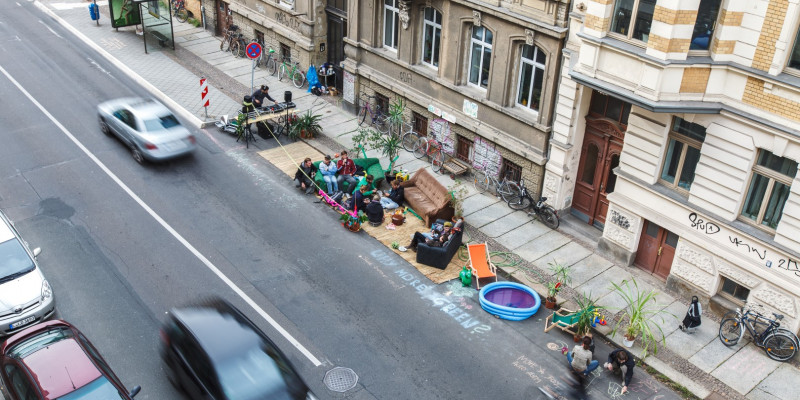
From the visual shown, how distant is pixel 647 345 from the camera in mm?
17359

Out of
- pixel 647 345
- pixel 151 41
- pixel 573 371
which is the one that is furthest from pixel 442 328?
pixel 151 41

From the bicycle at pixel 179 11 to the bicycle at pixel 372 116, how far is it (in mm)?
14727

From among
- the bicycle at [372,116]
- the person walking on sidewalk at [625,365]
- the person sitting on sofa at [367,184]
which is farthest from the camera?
the bicycle at [372,116]

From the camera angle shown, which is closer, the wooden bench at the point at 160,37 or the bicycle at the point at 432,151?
the bicycle at the point at 432,151

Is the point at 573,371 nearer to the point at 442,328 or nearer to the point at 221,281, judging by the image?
the point at 442,328

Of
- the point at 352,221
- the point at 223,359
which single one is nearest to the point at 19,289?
the point at 223,359

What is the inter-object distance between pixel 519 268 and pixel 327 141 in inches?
388

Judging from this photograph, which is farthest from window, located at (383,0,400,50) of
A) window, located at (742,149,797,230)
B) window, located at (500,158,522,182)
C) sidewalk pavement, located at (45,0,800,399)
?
window, located at (742,149,797,230)

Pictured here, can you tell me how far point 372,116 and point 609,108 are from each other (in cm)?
1027

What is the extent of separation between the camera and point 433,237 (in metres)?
20.8

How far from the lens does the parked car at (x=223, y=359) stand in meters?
14.0

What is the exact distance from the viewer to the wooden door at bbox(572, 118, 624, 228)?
20766 millimetres

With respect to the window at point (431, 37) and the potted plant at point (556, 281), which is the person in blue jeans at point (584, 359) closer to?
the potted plant at point (556, 281)

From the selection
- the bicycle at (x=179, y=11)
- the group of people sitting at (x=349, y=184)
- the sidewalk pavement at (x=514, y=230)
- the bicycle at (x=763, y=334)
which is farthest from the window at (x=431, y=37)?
the bicycle at (x=179, y=11)
